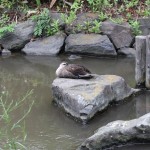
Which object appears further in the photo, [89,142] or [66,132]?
[66,132]

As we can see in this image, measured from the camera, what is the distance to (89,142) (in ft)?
17.2

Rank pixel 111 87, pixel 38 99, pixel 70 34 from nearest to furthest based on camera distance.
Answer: pixel 111 87 < pixel 38 99 < pixel 70 34

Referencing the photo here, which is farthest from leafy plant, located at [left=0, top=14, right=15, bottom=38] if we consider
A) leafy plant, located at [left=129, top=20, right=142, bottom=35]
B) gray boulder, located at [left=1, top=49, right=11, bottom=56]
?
leafy plant, located at [left=129, top=20, right=142, bottom=35]

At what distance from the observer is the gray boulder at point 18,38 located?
11398mm

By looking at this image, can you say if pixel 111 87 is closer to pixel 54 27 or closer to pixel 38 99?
pixel 38 99

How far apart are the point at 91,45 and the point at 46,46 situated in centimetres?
114

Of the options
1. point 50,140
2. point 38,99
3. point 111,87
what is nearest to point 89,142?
point 50,140

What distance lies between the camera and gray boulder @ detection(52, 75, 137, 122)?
21.1ft

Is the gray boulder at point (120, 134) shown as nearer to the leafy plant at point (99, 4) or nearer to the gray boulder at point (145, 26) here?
the gray boulder at point (145, 26)

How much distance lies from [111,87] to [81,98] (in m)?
0.71

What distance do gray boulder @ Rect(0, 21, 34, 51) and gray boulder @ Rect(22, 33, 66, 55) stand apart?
8.4 inches

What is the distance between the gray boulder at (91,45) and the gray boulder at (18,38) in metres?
1.14

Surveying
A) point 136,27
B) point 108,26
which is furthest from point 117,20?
point 136,27

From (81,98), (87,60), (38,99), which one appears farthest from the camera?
(87,60)
